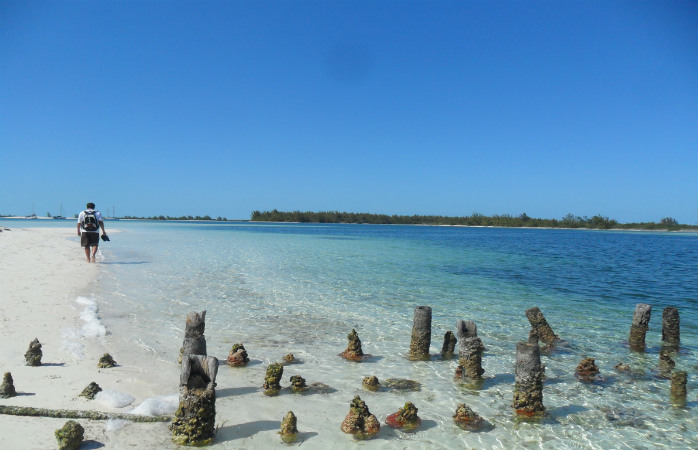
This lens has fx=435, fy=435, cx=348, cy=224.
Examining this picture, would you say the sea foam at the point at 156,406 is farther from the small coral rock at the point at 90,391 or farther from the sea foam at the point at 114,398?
the small coral rock at the point at 90,391

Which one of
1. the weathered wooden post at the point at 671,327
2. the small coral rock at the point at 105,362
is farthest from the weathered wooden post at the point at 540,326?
the small coral rock at the point at 105,362

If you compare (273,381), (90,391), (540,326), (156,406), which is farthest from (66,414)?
(540,326)

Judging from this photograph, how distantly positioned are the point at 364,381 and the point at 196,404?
→ 104 inches

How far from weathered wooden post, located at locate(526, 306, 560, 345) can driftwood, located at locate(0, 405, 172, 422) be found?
7.11m

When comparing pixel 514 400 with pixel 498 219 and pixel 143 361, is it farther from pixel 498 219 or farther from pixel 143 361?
pixel 498 219

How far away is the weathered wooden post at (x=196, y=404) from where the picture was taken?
4.50 meters

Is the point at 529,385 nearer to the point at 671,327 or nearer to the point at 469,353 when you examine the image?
the point at 469,353

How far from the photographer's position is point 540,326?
8.98 m

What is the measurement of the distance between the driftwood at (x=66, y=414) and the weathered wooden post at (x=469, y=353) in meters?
4.37

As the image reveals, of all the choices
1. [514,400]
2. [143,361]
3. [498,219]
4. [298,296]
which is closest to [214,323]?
[143,361]

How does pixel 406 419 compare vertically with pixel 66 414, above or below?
below

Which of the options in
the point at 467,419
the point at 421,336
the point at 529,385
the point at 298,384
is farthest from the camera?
the point at 421,336

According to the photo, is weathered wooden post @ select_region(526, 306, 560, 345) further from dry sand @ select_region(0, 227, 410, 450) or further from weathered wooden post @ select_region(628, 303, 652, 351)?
dry sand @ select_region(0, 227, 410, 450)

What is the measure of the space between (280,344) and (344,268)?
1326cm
